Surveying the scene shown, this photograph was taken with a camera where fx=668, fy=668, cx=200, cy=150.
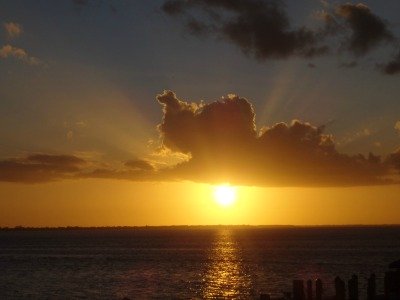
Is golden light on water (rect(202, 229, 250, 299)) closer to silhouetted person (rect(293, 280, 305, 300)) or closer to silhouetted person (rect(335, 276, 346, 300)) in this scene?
silhouetted person (rect(293, 280, 305, 300))

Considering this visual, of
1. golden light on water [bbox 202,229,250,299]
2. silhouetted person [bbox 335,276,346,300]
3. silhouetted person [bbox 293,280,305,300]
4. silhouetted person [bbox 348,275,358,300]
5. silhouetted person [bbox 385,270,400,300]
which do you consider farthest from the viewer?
golden light on water [bbox 202,229,250,299]

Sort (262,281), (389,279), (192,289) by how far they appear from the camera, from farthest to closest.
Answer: (262,281) → (192,289) → (389,279)

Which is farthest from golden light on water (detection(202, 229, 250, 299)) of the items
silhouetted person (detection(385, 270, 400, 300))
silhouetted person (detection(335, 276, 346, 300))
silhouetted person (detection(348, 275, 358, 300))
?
silhouetted person (detection(385, 270, 400, 300))

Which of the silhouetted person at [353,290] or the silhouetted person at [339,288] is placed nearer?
the silhouetted person at [339,288]

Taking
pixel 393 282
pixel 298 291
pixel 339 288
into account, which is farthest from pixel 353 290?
pixel 298 291

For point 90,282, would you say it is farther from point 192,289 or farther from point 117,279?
point 192,289

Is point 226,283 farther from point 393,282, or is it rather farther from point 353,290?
point 393,282

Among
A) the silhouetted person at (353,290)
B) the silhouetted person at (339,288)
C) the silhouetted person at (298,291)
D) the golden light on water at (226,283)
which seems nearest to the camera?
the silhouetted person at (339,288)

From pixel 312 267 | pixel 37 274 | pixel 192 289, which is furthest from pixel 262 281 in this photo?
pixel 37 274

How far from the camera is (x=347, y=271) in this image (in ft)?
267

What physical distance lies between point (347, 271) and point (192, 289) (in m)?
28.1

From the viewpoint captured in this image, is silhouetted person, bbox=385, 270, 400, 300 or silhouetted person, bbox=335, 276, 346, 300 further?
silhouetted person, bbox=335, 276, 346, 300

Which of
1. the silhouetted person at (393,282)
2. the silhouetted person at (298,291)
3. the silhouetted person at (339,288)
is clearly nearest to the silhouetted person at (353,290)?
the silhouetted person at (339,288)

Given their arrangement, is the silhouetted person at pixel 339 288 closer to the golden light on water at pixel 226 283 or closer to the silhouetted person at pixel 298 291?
the silhouetted person at pixel 298 291
